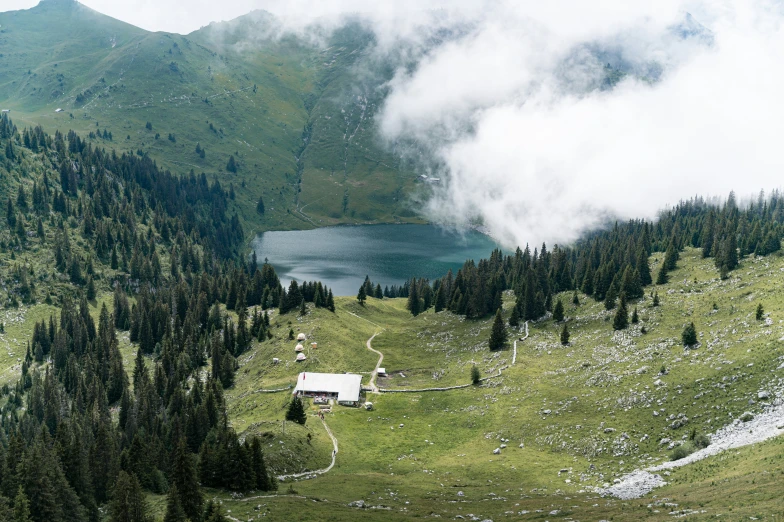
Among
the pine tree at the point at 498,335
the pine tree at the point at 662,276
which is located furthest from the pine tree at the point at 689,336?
the pine tree at the point at 662,276

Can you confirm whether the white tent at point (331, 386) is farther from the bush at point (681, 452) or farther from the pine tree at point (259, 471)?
the bush at point (681, 452)

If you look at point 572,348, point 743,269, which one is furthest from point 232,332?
point 743,269

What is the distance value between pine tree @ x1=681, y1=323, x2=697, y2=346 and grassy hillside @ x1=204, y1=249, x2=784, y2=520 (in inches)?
70.1

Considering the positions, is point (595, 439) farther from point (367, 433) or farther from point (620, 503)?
point (367, 433)

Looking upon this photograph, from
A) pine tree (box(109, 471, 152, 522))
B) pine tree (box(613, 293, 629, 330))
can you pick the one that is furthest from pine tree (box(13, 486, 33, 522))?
pine tree (box(613, 293, 629, 330))

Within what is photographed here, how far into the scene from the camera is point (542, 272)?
16175cm

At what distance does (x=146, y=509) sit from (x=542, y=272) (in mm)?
118791

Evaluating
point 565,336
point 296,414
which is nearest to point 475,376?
point 565,336

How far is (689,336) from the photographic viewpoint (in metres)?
97.3

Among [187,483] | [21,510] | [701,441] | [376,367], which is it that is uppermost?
[701,441]

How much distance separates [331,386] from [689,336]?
63.9m

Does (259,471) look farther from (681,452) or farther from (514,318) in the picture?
(514,318)

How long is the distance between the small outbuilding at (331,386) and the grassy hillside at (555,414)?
13.7 ft

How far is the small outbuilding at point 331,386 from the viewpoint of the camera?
377 feet
